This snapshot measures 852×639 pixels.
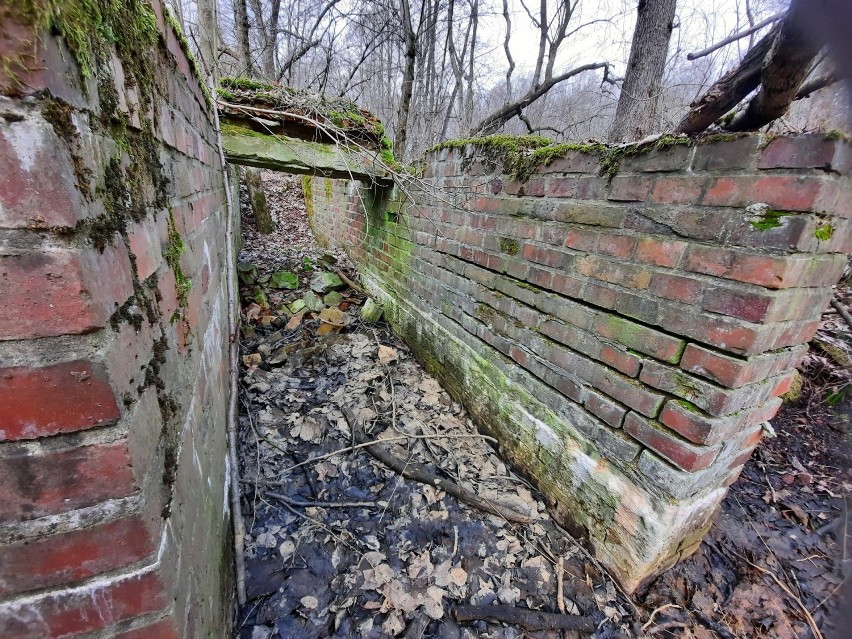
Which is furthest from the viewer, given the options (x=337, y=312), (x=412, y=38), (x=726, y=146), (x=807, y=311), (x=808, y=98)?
(x=412, y=38)

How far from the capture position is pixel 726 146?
1.14 meters

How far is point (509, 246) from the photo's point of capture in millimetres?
2031

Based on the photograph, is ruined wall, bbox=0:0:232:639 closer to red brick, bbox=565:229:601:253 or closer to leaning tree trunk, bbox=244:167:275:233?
red brick, bbox=565:229:601:253

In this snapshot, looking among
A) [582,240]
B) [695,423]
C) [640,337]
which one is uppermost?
[582,240]

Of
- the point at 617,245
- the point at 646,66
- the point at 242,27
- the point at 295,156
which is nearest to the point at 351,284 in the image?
the point at 295,156

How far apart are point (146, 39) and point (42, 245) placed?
0.62 meters

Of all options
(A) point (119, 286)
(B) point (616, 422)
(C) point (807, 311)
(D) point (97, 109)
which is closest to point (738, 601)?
(B) point (616, 422)

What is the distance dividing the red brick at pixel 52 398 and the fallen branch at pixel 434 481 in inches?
70.1

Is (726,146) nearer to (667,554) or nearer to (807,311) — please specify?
(807,311)

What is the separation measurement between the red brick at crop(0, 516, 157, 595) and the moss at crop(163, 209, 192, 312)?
43cm

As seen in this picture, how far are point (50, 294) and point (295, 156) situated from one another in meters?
3.01

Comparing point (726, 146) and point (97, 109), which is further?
point (726, 146)

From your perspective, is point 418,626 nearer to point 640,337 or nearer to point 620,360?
point 620,360


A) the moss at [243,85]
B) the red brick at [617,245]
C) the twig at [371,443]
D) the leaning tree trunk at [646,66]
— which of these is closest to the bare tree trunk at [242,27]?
the moss at [243,85]
